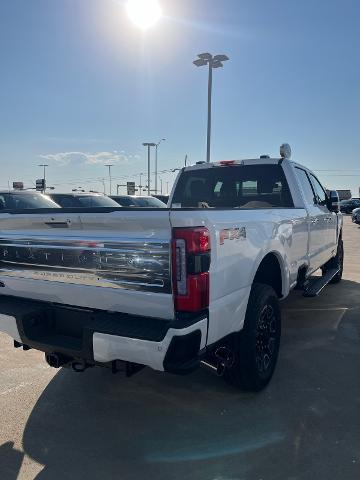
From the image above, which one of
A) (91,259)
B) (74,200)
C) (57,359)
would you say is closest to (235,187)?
(91,259)

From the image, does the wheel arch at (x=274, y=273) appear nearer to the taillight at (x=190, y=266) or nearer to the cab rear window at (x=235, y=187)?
the cab rear window at (x=235, y=187)

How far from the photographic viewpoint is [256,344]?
3475 mm

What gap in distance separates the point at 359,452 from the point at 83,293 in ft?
6.76

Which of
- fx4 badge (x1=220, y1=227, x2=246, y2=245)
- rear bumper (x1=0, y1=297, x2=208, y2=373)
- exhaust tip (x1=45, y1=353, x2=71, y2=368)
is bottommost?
exhaust tip (x1=45, y1=353, x2=71, y2=368)

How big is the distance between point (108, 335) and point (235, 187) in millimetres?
3165

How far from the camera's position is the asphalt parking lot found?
8.62 feet

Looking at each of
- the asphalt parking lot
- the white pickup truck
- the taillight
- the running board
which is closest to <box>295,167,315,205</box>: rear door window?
the running board

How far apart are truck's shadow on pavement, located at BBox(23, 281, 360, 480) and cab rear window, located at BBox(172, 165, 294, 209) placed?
188 cm

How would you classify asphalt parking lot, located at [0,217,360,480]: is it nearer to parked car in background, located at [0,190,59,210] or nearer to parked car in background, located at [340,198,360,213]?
parked car in background, located at [0,190,59,210]

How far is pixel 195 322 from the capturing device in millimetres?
2564

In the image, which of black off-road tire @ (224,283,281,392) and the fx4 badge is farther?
black off-road tire @ (224,283,281,392)

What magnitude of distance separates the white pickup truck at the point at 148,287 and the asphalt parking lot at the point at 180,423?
0.35 meters

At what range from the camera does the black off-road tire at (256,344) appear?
3283 mm

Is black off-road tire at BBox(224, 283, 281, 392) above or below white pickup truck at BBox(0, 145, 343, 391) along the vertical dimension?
below
